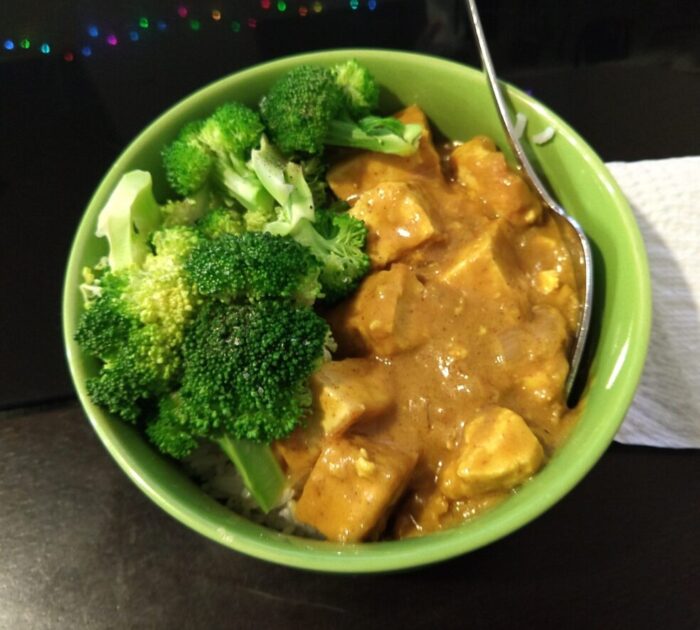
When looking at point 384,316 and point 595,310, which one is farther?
point 595,310

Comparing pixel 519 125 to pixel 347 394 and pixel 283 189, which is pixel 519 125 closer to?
pixel 283 189

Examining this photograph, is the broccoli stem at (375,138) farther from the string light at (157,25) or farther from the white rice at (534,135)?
the string light at (157,25)

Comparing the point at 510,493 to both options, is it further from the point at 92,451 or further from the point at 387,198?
the point at 92,451

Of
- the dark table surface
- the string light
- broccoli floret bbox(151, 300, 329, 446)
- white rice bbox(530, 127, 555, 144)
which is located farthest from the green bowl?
the string light

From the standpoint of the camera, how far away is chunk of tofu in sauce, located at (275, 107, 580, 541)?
112 cm

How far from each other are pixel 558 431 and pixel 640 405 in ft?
0.86

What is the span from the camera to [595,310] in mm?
1319

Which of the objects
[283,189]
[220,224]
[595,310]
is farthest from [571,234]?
[220,224]

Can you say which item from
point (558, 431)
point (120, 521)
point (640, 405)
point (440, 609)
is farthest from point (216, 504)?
point (640, 405)

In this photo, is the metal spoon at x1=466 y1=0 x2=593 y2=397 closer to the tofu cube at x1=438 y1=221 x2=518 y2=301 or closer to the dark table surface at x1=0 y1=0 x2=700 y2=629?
the tofu cube at x1=438 y1=221 x2=518 y2=301

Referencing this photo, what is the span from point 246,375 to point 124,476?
481mm

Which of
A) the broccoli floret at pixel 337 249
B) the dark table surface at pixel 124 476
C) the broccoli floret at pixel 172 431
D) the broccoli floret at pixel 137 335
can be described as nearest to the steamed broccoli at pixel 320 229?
the broccoli floret at pixel 337 249

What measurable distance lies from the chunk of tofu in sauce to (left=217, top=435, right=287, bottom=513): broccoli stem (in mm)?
28

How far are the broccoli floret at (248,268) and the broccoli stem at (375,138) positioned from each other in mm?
316
